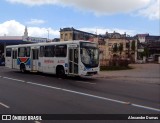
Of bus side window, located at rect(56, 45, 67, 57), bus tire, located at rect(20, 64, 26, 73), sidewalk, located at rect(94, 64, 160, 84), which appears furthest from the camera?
bus tire, located at rect(20, 64, 26, 73)

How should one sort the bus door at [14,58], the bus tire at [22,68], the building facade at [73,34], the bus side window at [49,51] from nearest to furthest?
the bus side window at [49,51] < the bus tire at [22,68] < the bus door at [14,58] < the building facade at [73,34]

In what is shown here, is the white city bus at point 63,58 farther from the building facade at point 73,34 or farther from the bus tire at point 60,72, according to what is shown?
the building facade at point 73,34

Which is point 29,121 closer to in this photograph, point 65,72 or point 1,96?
point 1,96

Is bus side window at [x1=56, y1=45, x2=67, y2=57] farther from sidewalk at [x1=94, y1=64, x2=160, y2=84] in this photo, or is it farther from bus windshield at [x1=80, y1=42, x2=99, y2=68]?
sidewalk at [x1=94, y1=64, x2=160, y2=84]

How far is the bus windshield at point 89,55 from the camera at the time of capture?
24.5 m

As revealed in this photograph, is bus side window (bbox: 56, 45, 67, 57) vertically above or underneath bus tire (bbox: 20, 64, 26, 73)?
above

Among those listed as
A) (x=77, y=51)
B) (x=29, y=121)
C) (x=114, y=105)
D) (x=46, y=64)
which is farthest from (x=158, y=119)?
(x=46, y=64)

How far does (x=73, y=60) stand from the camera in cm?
2478

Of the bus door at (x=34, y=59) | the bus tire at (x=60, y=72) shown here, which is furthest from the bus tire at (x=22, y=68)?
the bus tire at (x=60, y=72)

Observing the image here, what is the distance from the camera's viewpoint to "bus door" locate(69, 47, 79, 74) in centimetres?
2452

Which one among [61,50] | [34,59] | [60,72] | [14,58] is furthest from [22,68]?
[61,50]

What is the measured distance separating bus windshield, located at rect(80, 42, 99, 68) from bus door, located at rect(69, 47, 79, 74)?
19.1 inches

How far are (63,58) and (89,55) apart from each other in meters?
2.16

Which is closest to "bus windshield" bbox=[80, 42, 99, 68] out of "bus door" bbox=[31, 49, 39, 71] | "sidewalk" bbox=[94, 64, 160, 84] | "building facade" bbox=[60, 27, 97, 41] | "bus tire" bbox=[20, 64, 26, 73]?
"sidewalk" bbox=[94, 64, 160, 84]
